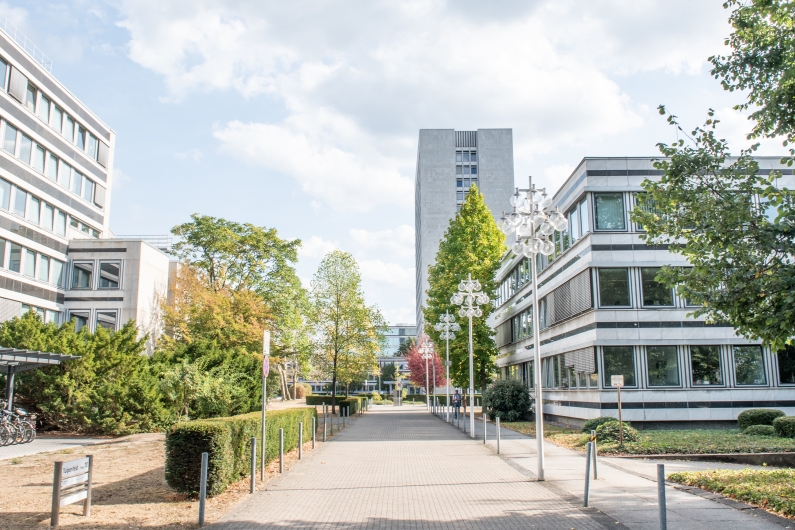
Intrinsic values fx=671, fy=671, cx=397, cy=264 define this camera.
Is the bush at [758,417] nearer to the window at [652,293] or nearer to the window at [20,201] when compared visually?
the window at [652,293]

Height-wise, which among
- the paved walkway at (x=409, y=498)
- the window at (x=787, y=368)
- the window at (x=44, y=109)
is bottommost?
the paved walkway at (x=409, y=498)

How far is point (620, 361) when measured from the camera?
27.2 meters

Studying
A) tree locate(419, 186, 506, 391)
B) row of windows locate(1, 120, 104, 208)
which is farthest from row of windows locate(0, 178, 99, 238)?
tree locate(419, 186, 506, 391)

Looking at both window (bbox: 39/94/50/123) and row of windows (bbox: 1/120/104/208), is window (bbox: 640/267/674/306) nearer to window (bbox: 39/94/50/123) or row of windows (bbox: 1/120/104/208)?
row of windows (bbox: 1/120/104/208)

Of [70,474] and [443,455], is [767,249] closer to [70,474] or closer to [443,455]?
[70,474]

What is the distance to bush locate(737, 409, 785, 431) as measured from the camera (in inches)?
959

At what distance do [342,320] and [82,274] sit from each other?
1751cm

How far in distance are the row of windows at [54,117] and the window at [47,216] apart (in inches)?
189

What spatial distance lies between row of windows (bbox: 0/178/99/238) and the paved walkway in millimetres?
26967

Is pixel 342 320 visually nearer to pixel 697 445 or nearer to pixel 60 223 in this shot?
pixel 60 223

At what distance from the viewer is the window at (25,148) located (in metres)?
37.3

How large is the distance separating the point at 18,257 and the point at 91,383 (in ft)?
56.3

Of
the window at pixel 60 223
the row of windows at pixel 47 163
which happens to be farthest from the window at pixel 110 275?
the row of windows at pixel 47 163

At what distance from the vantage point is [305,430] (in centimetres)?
2284
